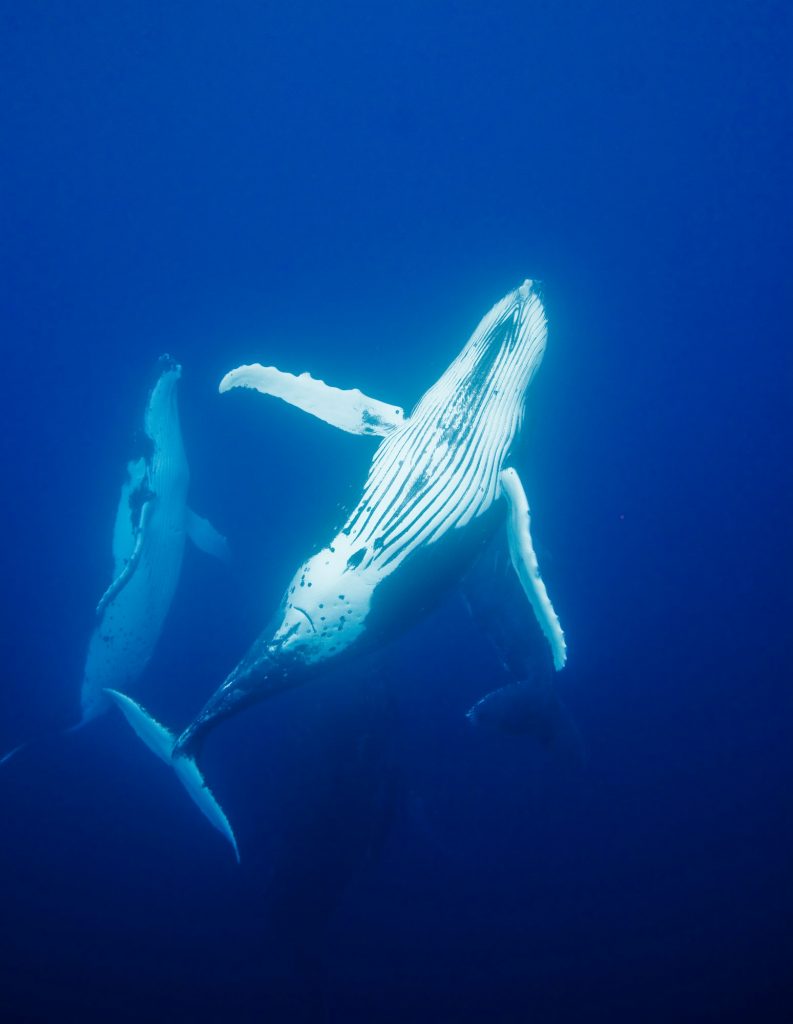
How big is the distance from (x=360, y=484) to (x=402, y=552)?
1.73 ft

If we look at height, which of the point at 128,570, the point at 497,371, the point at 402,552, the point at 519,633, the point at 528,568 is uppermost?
the point at 128,570

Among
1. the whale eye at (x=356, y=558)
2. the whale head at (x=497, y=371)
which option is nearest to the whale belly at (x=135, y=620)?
the whale eye at (x=356, y=558)

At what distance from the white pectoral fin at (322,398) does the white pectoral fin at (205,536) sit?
51.3 inches

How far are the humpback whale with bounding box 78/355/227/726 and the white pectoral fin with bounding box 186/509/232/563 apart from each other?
0.33 feet

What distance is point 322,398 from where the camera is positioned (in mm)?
4254

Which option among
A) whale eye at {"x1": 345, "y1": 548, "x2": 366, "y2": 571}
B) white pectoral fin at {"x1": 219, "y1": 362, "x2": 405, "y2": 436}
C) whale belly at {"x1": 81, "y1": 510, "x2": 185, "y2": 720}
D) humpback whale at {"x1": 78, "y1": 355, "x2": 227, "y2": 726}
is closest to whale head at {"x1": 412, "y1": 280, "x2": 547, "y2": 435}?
white pectoral fin at {"x1": 219, "y1": 362, "x2": 405, "y2": 436}

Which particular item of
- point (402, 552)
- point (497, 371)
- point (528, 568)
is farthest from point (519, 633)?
point (497, 371)

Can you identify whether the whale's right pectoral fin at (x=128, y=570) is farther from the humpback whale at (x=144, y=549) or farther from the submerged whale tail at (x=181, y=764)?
the submerged whale tail at (x=181, y=764)

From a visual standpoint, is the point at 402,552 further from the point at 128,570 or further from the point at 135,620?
the point at 135,620

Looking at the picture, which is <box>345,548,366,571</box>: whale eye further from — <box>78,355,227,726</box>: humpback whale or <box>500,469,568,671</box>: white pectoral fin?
<box>78,355,227,726</box>: humpback whale

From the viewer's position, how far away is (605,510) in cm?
555

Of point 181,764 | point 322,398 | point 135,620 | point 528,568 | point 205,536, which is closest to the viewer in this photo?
point 528,568

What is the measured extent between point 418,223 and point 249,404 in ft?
6.65

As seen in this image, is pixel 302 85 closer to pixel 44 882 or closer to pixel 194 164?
pixel 194 164
